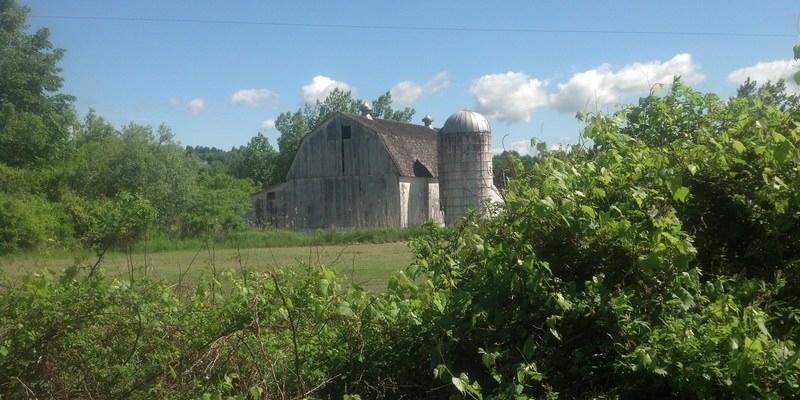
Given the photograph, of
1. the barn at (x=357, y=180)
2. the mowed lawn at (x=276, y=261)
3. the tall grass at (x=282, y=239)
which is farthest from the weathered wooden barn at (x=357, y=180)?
the mowed lawn at (x=276, y=261)

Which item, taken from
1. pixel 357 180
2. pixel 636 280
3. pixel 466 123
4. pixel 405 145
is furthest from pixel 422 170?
pixel 636 280

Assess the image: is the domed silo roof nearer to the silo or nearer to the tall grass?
the silo

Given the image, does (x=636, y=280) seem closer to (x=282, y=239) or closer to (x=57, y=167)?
(x=282, y=239)

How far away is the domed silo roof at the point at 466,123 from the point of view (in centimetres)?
3058

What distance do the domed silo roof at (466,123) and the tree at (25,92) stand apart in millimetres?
14858

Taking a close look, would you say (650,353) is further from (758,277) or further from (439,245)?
(439,245)

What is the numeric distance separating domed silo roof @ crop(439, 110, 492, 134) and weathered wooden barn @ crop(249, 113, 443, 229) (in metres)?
4.73

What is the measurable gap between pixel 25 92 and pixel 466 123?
16.2m

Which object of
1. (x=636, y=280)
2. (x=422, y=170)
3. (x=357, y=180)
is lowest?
(x=636, y=280)

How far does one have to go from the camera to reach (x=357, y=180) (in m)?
36.6

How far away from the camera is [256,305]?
506 cm

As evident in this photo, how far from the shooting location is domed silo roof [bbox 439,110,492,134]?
3058 centimetres

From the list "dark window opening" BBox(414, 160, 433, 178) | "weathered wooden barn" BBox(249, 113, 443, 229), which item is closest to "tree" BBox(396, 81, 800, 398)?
Answer: "weathered wooden barn" BBox(249, 113, 443, 229)

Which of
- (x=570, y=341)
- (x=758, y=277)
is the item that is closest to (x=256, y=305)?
(x=570, y=341)
